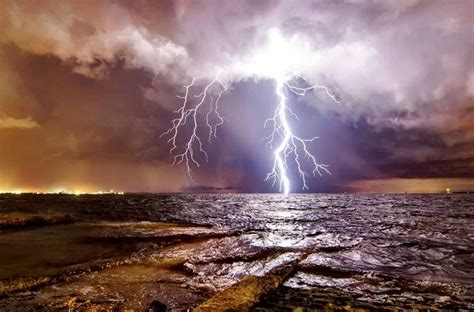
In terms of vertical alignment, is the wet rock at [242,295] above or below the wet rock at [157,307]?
above

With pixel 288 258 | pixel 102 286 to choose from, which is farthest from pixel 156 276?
pixel 288 258

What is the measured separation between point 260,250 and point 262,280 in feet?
18.4

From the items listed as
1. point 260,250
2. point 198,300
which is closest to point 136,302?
point 198,300

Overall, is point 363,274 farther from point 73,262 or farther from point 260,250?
point 73,262

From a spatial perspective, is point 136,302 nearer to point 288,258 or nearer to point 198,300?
point 198,300

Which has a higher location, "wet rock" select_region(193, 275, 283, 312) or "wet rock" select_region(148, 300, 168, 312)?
"wet rock" select_region(193, 275, 283, 312)

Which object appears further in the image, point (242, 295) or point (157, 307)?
point (242, 295)

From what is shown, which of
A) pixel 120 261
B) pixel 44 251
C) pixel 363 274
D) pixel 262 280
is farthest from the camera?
pixel 44 251

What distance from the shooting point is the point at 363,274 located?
8.41 metres

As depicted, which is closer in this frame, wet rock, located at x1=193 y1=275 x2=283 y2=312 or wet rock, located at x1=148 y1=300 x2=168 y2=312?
wet rock, located at x1=193 y1=275 x2=283 y2=312

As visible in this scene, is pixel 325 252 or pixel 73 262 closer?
pixel 73 262

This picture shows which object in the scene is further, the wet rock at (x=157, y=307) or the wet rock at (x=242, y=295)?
the wet rock at (x=157, y=307)

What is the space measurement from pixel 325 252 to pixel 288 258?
2470mm

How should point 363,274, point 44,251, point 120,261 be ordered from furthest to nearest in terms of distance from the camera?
point 44,251
point 120,261
point 363,274
